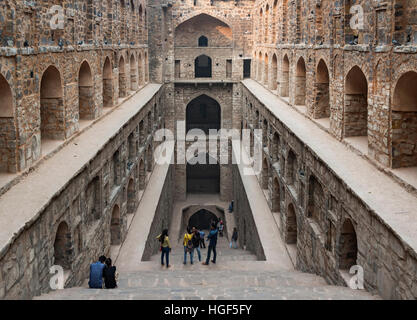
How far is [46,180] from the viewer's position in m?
7.11

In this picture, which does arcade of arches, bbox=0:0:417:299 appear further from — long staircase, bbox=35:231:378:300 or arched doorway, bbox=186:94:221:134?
arched doorway, bbox=186:94:221:134

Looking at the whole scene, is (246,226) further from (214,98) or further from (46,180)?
(46,180)

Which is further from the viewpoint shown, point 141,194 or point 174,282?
point 141,194

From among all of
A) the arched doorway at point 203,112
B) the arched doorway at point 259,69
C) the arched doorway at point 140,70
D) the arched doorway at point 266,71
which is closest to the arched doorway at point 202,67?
A: the arched doorway at point 203,112

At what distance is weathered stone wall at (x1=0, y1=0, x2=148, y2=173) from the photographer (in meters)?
6.97

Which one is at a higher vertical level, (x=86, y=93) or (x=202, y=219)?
(x=86, y=93)

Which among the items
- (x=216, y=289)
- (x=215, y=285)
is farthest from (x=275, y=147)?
(x=216, y=289)

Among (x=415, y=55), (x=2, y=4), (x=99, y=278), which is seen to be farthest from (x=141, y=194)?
(x=415, y=55)

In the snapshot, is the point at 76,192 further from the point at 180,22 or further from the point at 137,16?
the point at 180,22

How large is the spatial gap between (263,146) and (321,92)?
15.6ft

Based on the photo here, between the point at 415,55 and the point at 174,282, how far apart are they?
510 cm

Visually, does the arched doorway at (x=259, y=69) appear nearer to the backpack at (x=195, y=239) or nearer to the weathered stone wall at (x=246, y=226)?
the weathered stone wall at (x=246, y=226)

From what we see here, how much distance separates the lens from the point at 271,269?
10.6 m

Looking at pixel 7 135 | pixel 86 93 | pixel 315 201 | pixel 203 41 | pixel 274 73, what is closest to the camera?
pixel 7 135
